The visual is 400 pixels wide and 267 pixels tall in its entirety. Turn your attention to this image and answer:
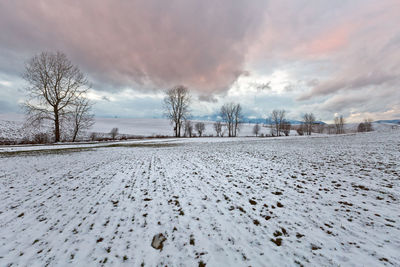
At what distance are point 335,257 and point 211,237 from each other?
2.08m

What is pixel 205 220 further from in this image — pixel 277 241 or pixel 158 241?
pixel 277 241

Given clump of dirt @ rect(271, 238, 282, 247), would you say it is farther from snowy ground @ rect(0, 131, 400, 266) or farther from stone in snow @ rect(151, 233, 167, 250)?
stone in snow @ rect(151, 233, 167, 250)

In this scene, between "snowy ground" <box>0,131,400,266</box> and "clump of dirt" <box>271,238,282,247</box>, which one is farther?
"clump of dirt" <box>271,238,282,247</box>

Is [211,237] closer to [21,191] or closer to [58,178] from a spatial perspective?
[21,191]

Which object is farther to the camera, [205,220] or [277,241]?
[205,220]

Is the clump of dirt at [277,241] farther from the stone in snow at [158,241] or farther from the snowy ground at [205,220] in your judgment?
the stone in snow at [158,241]

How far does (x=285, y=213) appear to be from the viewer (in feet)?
12.0

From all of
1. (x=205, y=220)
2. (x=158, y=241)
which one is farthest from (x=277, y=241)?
(x=158, y=241)

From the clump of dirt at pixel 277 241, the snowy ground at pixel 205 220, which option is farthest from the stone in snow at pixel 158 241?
the clump of dirt at pixel 277 241

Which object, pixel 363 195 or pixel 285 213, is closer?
pixel 285 213

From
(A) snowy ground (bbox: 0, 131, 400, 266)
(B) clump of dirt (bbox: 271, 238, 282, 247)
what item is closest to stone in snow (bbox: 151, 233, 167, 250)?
(A) snowy ground (bbox: 0, 131, 400, 266)

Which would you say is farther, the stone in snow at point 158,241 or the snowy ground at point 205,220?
the stone in snow at point 158,241

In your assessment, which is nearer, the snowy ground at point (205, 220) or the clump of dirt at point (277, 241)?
the snowy ground at point (205, 220)

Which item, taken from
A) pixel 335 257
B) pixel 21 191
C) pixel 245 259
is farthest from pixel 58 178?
pixel 335 257
